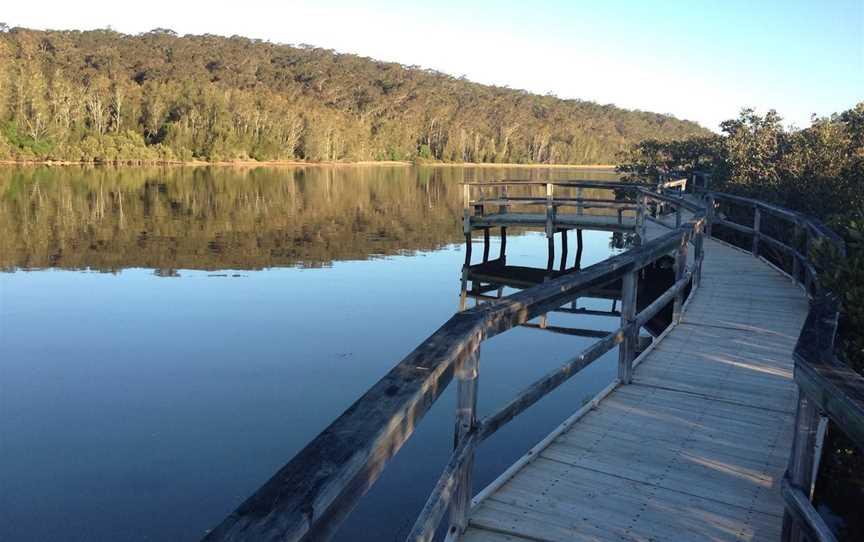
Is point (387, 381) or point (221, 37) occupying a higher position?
point (221, 37)

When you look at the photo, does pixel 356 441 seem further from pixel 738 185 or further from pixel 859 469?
pixel 738 185

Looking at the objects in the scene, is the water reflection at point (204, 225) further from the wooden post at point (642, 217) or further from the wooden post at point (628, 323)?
the wooden post at point (628, 323)

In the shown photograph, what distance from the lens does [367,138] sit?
114250 mm

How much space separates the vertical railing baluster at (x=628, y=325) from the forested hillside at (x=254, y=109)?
72432mm

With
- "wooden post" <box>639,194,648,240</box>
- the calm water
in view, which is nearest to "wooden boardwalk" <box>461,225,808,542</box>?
the calm water

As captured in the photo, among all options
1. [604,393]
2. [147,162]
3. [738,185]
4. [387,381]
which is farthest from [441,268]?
[147,162]

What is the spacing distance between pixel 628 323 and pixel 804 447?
2621 millimetres

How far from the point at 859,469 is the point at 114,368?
830cm

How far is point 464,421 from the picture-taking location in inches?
120

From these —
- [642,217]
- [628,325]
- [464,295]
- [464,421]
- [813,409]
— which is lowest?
[464,295]

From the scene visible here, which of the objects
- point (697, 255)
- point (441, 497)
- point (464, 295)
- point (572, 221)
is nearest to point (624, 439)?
point (441, 497)

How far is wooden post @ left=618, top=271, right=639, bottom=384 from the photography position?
5262 mm

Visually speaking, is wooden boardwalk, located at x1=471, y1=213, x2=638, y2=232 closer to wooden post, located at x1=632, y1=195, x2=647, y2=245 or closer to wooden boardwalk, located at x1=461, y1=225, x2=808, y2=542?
wooden post, located at x1=632, y1=195, x2=647, y2=245

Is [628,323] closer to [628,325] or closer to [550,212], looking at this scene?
[628,325]
